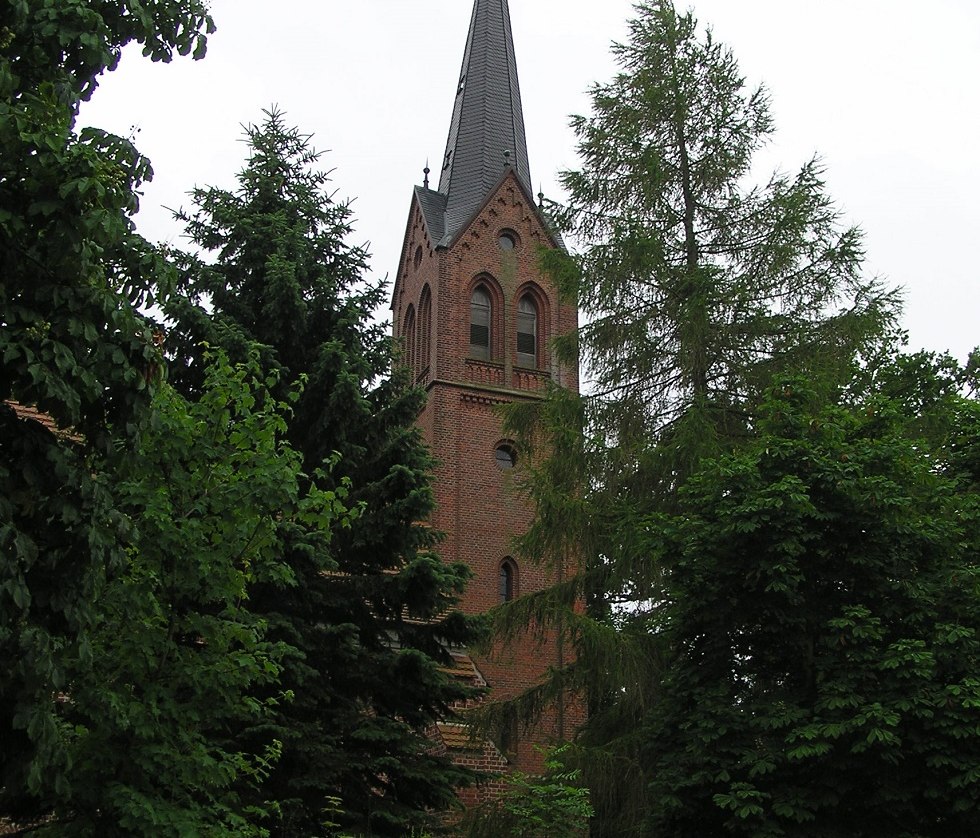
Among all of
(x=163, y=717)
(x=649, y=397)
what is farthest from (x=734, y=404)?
(x=163, y=717)

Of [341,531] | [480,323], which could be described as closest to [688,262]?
[341,531]

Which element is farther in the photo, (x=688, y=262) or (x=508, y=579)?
(x=508, y=579)

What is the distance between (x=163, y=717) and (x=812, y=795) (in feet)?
18.4

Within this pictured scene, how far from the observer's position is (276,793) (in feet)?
36.5

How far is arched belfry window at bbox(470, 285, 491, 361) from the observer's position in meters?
28.2

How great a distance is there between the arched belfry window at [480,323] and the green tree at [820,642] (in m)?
16.6

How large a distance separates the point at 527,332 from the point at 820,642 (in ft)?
62.3

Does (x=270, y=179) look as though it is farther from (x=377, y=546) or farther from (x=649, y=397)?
(x=649, y=397)

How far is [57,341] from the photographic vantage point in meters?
5.65

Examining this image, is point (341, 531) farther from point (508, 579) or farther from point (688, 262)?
point (508, 579)

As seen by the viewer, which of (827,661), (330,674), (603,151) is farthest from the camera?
(603,151)

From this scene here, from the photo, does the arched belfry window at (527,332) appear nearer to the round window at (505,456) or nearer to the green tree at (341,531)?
the round window at (505,456)

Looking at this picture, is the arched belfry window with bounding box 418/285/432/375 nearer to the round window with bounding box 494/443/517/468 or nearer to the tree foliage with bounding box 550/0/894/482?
the round window with bounding box 494/443/517/468

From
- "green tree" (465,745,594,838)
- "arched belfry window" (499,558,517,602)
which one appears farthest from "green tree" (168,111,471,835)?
"arched belfry window" (499,558,517,602)
